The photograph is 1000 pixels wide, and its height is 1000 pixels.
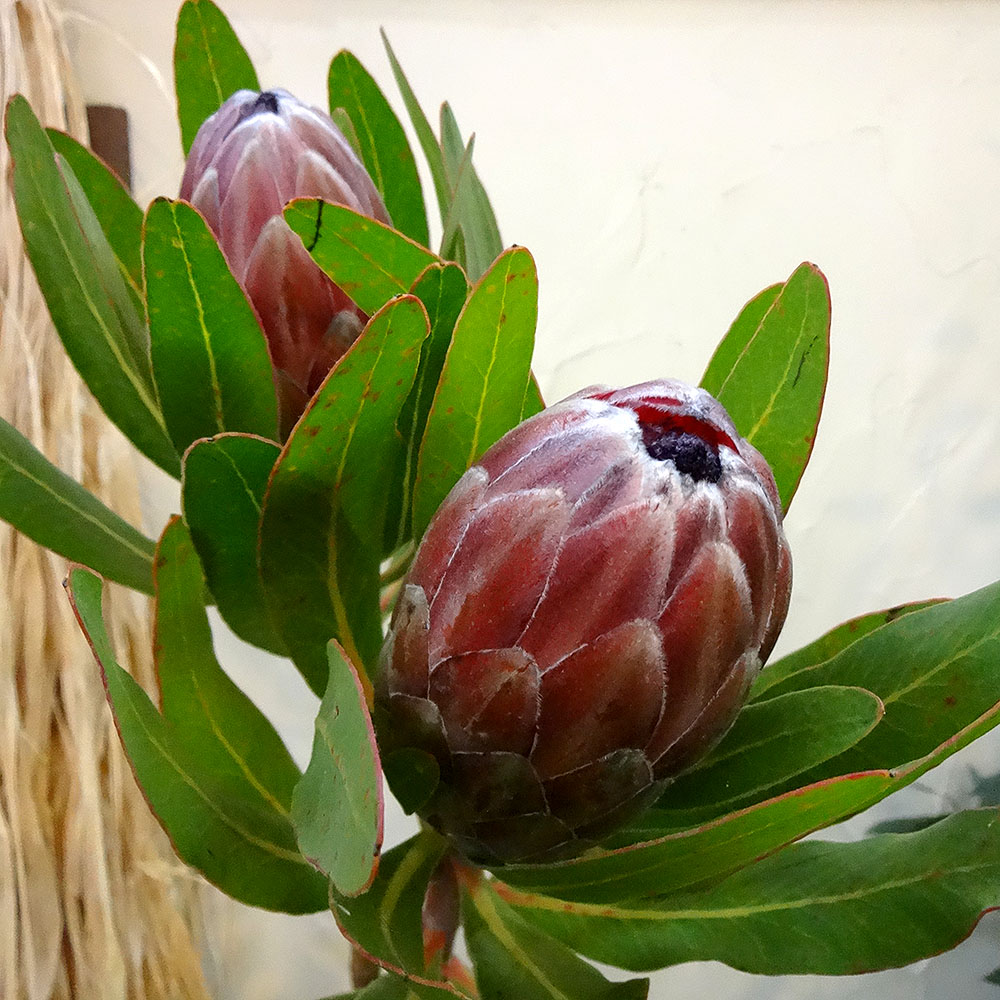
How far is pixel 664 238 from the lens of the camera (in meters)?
1.29

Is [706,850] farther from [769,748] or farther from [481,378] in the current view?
[481,378]

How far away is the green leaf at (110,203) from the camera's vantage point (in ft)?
2.23

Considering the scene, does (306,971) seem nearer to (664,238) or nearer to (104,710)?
(104,710)

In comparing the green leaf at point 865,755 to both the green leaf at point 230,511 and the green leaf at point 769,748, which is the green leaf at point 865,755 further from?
the green leaf at point 230,511

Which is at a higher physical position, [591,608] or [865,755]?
[591,608]

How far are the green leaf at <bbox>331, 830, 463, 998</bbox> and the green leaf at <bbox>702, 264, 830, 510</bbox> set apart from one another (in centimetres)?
33

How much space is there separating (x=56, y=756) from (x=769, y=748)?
663 millimetres

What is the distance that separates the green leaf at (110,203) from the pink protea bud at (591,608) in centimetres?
40

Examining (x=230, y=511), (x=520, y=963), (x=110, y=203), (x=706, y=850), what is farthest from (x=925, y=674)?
(x=110, y=203)

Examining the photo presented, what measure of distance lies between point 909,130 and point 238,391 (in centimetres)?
118

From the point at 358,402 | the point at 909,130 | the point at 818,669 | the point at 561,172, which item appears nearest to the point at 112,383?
the point at 358,402

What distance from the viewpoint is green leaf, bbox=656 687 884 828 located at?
462 millimetres

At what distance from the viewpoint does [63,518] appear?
1.85 ft

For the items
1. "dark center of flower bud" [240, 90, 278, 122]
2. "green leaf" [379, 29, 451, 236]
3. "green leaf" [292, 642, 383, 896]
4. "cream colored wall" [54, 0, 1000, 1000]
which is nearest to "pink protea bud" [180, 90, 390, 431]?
"dark center of flower bud" [240, 90, 278, 122]
